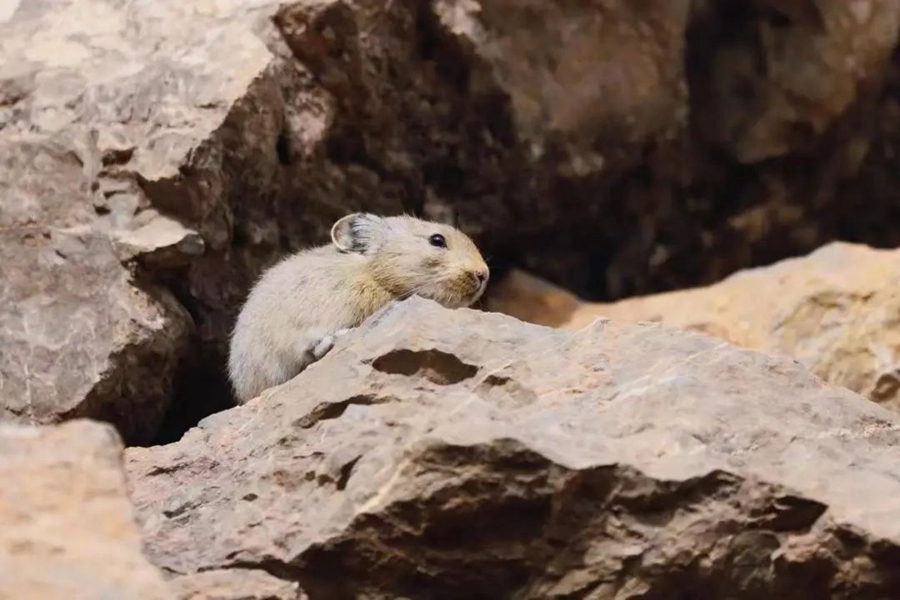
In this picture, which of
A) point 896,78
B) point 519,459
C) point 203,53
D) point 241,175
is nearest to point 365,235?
point 241,175

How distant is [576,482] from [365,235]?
1946mm

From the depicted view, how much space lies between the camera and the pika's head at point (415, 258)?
177 inches

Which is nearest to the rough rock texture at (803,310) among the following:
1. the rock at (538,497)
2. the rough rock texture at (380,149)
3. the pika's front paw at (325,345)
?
the rough rock texture at (380,149)

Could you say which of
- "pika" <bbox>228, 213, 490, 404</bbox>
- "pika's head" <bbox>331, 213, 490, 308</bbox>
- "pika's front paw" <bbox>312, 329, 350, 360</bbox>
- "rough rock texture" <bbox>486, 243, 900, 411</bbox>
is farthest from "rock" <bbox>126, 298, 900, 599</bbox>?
"rough rock texture" <bbox>486, 243, 900, 411</bbox>

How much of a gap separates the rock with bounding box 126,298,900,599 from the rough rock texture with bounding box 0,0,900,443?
1.26m

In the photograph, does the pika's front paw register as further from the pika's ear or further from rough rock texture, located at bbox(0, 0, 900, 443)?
rough rock texture, located at bbox(0, 0, 900, 443)

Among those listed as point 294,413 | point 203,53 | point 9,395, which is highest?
point 203,53

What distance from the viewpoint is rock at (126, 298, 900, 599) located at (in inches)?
114

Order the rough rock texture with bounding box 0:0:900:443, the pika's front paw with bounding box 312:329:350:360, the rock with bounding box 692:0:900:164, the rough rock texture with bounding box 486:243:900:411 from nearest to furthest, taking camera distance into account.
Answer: the pika's front paw with bounding box 312:329:350:360 < the rough rock texture with bounding box 0:0:900:443 < the rough rock texture with bounding box 486:243:900:411 < the rock with bounding box 692:0:900:164

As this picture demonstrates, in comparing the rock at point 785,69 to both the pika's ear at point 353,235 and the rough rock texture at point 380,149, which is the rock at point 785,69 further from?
the pika's ear at point 353,235

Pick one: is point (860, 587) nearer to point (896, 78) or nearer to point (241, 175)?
point (241, 175)

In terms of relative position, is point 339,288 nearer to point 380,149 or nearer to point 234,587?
point 380,149

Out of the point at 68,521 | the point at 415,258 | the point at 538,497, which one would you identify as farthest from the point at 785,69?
the point at 68,521

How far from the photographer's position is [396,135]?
17.9 ft
